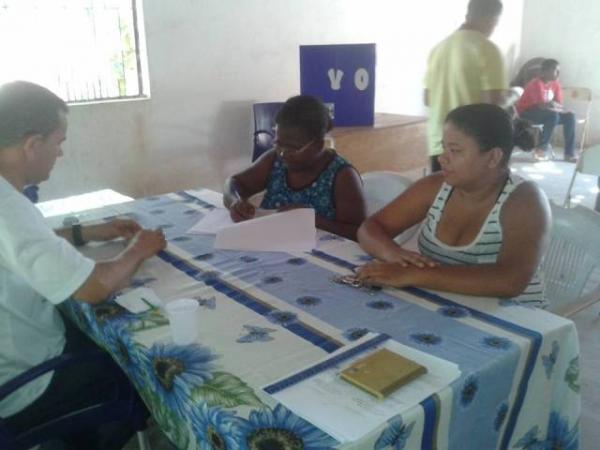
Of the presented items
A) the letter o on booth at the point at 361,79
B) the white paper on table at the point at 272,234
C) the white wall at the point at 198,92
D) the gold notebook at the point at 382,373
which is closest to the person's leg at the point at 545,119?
the white wall at the point at 198,92

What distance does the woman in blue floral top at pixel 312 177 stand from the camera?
78.7 inches

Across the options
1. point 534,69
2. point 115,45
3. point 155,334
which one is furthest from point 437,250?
point 534,69

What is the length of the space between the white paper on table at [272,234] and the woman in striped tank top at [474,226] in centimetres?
18

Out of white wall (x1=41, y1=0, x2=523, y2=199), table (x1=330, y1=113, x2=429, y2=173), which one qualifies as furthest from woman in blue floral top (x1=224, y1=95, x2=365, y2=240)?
white wall (x1=41, y1=0, x2=523, y2=199)

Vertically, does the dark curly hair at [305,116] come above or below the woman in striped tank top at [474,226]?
above

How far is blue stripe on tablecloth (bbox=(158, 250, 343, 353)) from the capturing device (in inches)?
44.1

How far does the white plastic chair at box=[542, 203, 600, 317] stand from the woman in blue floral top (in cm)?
64

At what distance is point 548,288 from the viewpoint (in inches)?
74.0

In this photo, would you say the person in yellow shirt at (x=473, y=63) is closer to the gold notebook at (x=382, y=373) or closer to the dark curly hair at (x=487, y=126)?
the dark curly hair at (x=487, y=126)

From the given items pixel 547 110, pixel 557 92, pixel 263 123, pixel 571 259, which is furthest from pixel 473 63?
pixel 557 92

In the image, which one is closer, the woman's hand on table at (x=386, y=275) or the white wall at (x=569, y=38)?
the woman's hand on table at (x=386, y=275)

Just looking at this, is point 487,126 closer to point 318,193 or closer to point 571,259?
point 571,259

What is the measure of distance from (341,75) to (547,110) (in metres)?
3.69

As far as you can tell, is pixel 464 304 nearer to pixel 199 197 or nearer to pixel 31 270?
pixel 31 270
